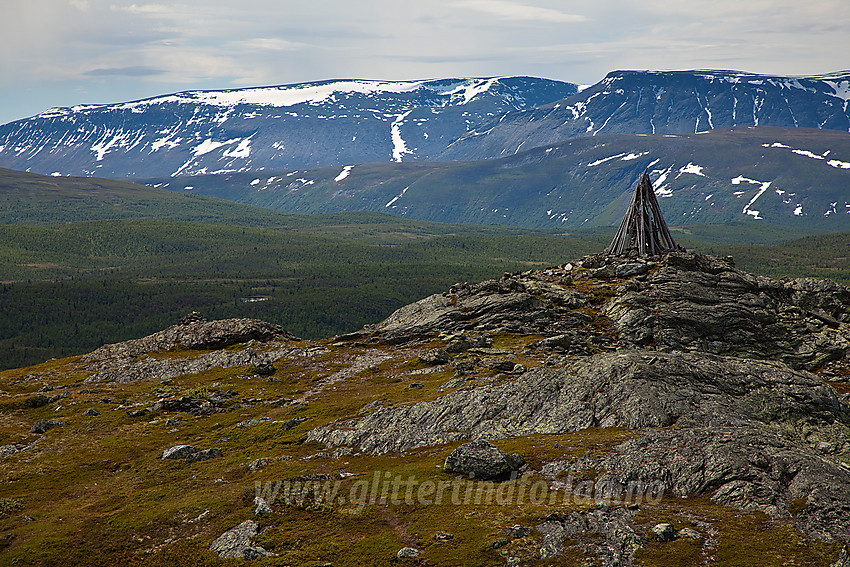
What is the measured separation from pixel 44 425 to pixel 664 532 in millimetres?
58149

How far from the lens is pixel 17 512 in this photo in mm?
44188

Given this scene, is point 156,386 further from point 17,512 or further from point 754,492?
point 754,492

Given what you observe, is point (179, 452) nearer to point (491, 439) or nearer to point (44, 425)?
point (44, 425)

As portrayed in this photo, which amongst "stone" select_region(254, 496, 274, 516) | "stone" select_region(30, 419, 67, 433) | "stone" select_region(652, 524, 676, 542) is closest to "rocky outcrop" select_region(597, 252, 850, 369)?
"stone" select_region(652, 524, 676, 542)

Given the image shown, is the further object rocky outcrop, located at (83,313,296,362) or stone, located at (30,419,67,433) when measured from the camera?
rocky outcrop, located at (83,313,296,362)

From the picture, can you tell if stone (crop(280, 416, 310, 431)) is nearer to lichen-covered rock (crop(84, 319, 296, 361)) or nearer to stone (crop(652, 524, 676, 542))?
stone (crop(652, 524, 676, 542))

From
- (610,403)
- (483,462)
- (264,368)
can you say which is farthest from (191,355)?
(610,403)

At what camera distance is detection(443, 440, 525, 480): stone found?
4047cm

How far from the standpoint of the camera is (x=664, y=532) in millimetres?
32094

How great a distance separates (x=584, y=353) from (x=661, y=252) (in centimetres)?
3981

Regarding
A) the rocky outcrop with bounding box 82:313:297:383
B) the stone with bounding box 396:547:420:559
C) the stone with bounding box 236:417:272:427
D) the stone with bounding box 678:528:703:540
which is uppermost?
the stone with bounding box 678:528:703:540

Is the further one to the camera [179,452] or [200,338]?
[200,338]

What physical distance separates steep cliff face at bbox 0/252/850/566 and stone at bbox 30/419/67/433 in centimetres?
27

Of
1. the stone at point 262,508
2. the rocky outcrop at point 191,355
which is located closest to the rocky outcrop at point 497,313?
the rocky outcrop at point 191,355
